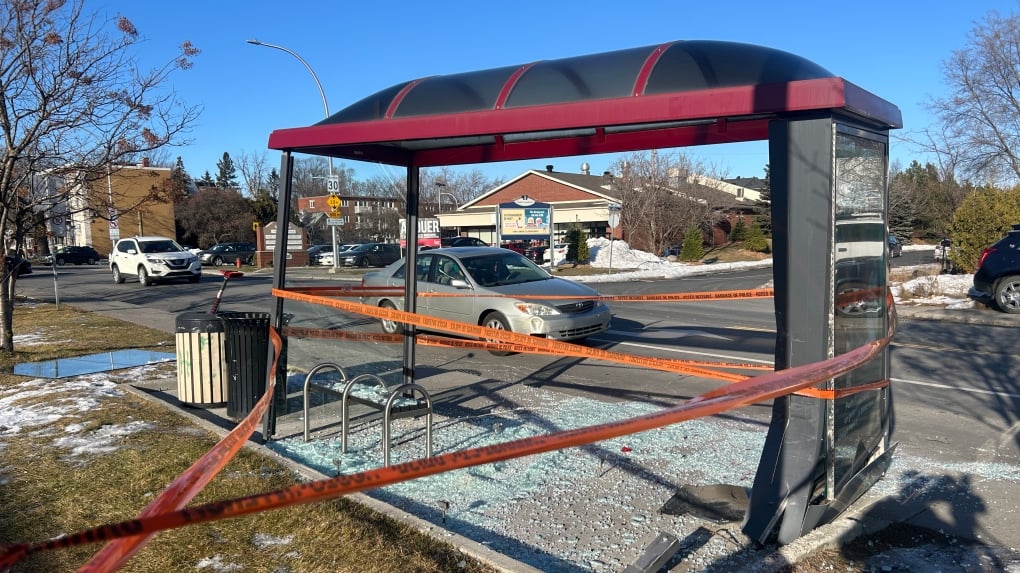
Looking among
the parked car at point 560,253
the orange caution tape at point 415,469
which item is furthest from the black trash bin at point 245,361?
the parked car at point 560,253

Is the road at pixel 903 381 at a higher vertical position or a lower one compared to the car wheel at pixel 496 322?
lower

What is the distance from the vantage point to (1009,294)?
13.6m

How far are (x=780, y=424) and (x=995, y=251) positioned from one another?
42.2 feet

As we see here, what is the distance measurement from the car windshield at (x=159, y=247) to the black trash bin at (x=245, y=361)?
22.4 meters

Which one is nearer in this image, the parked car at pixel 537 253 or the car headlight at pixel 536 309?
the car headlight at pixel 536 309

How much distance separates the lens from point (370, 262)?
967 centimetres

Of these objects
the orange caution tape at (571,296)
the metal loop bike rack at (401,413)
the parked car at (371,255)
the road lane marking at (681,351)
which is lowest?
the road lane marking at (681,351)

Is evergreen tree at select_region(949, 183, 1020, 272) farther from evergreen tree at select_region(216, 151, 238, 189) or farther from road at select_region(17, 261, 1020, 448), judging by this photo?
evergreen tree at select_region(216, 151, 238, 189)

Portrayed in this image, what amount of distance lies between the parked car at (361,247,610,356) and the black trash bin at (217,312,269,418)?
300 cm

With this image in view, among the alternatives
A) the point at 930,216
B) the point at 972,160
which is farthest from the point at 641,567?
the point at 930,216

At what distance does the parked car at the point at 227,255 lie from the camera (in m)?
43.8

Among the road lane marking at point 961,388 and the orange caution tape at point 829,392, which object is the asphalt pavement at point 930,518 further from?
the road lane marking at point 961,388

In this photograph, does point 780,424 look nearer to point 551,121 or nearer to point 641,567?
point 641,567

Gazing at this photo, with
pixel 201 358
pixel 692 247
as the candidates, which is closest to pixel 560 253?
pixel 692 247
